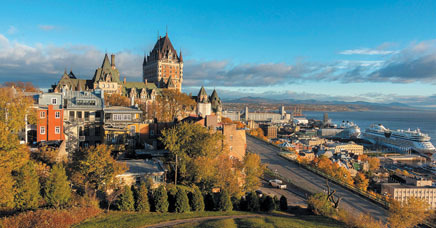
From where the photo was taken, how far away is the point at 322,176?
41188 millimetres

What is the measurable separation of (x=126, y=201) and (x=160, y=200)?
2.27 metres

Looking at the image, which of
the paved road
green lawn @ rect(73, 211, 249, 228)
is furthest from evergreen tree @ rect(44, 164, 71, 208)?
the paved road

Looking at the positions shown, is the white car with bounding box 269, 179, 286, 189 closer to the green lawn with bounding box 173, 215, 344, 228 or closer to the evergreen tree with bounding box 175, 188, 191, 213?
the green lawn with bounding box 173, 215, 344, 228

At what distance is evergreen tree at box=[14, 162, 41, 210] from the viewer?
1756 centimetres

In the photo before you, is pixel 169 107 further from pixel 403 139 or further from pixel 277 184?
pixel 403 139

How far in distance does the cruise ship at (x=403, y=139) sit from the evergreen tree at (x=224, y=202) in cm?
12468

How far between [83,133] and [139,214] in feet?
60.7

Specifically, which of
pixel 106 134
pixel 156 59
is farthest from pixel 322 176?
pixel 156 59

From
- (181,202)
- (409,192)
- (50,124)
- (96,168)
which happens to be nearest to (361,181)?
(409,192)

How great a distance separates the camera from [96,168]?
20.0 meters

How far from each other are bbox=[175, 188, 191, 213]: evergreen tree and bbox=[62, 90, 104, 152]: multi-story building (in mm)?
17306

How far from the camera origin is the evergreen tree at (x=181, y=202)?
20.8m

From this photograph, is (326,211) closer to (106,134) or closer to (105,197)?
(105,197)

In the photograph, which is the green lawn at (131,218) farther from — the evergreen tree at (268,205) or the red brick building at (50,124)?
the red brick building at (50,124)
